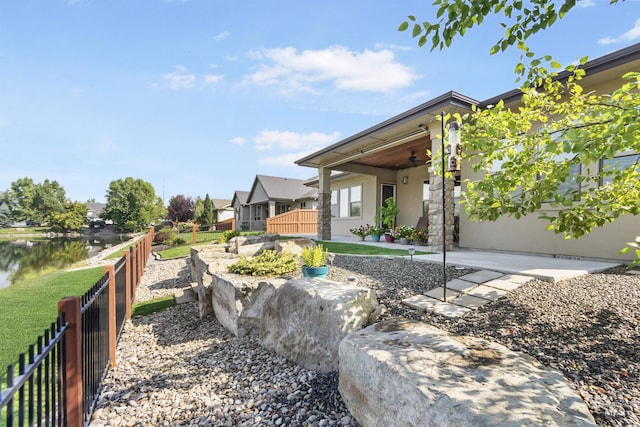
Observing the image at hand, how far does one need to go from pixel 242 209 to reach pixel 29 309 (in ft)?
87.7

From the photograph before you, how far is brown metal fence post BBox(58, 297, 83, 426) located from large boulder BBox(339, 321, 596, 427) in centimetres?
188

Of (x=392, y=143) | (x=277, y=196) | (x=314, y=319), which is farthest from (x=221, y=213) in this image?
(x=314, y=319)

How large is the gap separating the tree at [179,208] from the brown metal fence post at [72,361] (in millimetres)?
35677

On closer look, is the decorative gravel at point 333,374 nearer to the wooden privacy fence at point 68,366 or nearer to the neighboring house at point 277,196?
the wooden privacy fence at point 68,366

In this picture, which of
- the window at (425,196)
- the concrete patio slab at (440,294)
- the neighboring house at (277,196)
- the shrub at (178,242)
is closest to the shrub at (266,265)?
the concrete patio slab at (440,294)

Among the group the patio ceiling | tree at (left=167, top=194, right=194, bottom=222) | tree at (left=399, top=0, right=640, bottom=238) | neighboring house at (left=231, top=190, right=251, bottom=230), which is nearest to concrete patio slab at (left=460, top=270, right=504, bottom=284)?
tree at (left=399, top=0, right=640, bottom=238)

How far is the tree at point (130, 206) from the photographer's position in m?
39.5

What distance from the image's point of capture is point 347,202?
14391 millimetres

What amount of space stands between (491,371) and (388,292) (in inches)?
89.9

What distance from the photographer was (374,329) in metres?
2.48

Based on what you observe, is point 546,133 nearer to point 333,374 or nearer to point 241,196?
point 333,374

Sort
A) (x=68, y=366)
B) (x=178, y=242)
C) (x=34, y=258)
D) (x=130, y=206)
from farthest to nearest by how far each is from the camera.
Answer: (x=130, y=206)
(x=34, y=258)
(x=178, y=242)
(x=68, y=366)

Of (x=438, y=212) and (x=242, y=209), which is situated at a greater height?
(x=242, y=209)

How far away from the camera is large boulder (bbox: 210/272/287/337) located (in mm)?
3738
